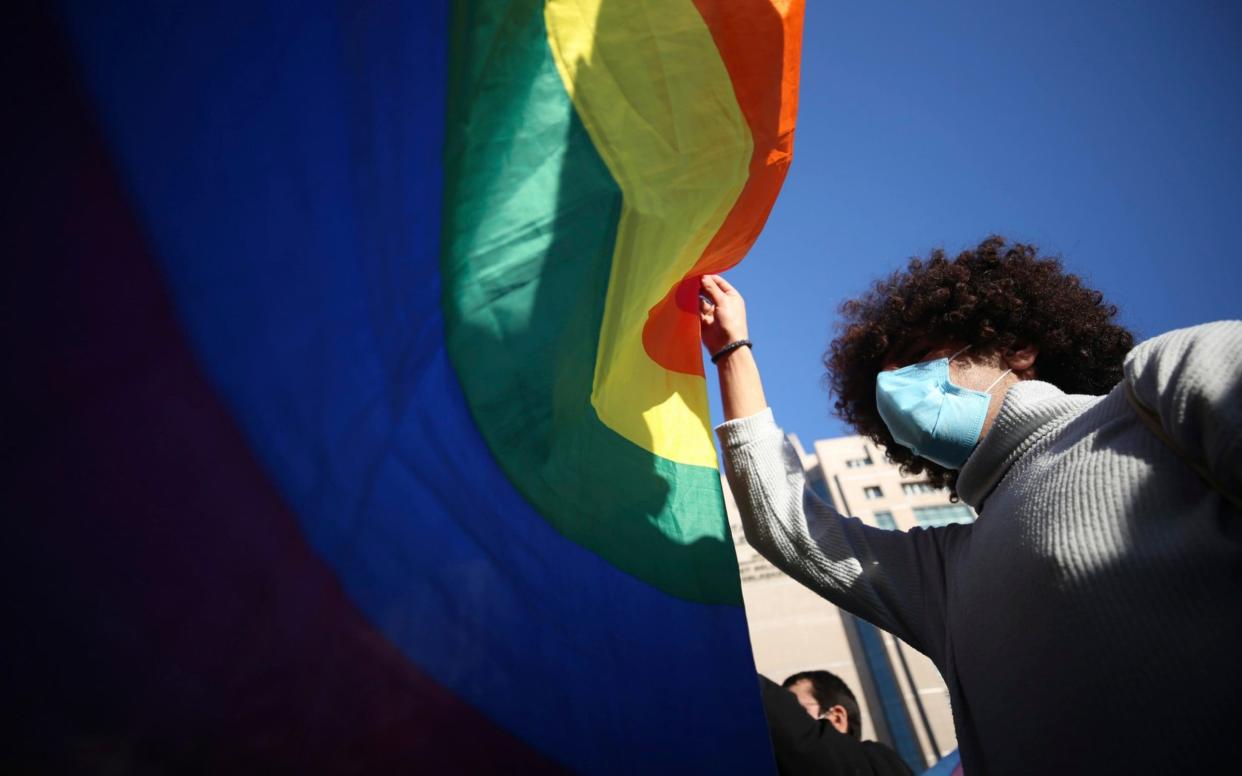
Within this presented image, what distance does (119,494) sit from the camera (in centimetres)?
58

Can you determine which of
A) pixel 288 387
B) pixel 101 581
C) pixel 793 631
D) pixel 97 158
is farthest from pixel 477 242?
pixel 793 631

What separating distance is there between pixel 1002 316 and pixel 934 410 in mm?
346

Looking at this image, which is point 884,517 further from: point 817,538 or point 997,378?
point 817,538

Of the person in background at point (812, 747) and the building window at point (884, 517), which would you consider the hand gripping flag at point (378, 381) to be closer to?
the person in background at point (812, 747)

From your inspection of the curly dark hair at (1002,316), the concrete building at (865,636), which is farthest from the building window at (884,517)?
the curly dark hair at (1002,316)

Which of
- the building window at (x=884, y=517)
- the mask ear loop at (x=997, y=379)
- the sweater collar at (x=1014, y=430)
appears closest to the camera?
the sweater collar at (x=1014, y=430)

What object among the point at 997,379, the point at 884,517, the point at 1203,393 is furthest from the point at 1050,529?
the point at 884,517

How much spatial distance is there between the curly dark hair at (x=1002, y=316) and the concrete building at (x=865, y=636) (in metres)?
12.7

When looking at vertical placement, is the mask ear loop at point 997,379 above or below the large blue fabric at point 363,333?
below

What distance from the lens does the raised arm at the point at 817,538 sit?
115cm

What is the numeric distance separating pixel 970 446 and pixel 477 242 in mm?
982

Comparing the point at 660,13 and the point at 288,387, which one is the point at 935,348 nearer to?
the point at 660,13

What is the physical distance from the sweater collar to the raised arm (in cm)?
17

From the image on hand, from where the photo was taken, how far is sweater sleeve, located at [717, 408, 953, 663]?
114 cm
